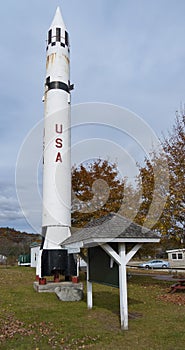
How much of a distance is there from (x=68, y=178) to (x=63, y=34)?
9675mm

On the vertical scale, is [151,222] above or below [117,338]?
above

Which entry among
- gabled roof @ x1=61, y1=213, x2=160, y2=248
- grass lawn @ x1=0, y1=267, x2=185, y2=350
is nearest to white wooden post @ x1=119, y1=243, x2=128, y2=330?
gabled roof @ x1=61, y1=213, x2=160, y2=248

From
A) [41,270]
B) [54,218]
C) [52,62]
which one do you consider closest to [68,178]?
[54,218]

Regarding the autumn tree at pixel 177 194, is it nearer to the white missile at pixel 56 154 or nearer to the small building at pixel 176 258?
the white missile at pixel 56 154

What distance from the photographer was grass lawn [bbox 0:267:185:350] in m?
7.24

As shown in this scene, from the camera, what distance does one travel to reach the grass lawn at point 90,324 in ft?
23.7

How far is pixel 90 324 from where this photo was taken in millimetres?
9031

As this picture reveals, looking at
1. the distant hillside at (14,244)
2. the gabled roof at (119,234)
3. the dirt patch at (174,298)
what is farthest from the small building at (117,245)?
the distant hillside at (14,244)

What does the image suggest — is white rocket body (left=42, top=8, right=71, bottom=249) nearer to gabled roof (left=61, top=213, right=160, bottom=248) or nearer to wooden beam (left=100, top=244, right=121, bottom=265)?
gabled roof (left=61, top=213, right=160, bottom=248)

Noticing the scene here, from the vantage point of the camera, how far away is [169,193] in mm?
15680

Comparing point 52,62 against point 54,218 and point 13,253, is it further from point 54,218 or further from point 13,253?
point 13,253

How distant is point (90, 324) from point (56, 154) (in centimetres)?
1047

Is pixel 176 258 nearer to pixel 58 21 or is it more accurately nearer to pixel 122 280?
pixel 58 21

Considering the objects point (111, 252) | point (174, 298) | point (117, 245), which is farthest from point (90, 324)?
point (174, 298)
